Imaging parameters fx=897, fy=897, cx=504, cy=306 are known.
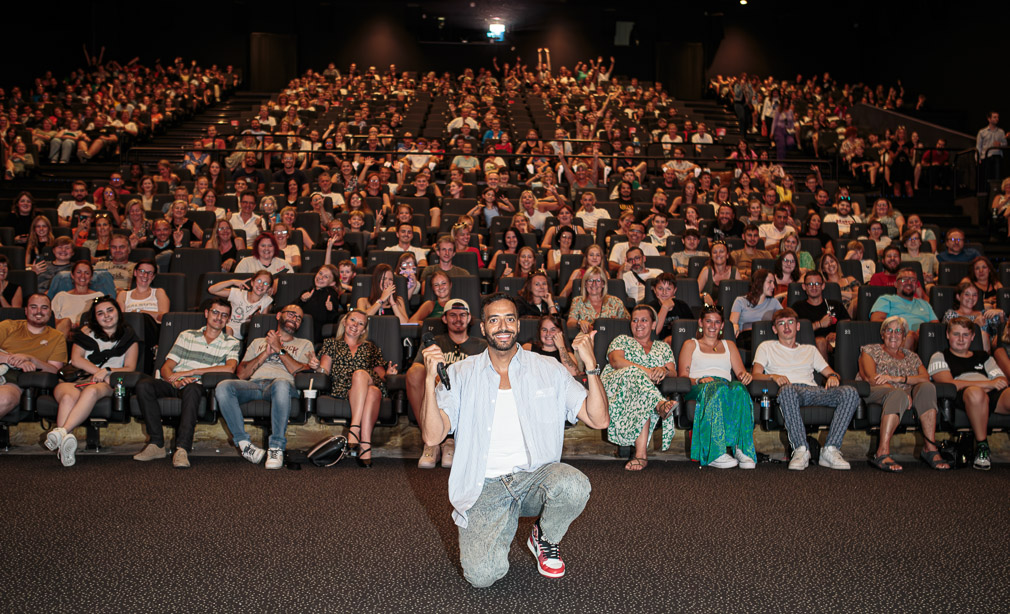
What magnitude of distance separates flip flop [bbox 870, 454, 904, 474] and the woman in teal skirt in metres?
1.12

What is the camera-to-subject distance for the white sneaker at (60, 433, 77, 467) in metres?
4.67

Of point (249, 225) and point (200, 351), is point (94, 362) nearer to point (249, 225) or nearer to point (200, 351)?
point (200, 351)

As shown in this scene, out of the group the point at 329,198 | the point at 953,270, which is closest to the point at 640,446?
the point at 953,270

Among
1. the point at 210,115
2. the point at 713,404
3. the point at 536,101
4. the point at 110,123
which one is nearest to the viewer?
the point at 713,404

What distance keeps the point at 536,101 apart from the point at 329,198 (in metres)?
7.02

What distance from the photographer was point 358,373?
15.9 ft

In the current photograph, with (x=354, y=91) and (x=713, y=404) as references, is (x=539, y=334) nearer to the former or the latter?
(x=713, y=404)

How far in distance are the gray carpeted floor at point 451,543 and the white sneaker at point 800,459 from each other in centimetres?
8

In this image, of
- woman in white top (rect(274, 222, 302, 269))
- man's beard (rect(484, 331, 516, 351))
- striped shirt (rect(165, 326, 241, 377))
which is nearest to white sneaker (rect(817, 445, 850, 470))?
man's beard (rect(484, 331, 516, 351))

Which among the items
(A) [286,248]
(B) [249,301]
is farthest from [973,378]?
(A) [286,248]

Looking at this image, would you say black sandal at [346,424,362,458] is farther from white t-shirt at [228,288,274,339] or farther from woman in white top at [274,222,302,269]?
woman in white top at [274,222,302,269]

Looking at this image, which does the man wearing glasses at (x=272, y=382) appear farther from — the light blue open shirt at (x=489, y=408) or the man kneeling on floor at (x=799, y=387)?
the man kneeling on floor at (x=799, y=387)

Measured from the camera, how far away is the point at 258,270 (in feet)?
20.7

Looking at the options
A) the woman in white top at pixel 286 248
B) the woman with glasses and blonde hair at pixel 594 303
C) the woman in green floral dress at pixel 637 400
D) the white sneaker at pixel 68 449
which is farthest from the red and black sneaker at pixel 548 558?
the woman in white top at pixel 286 248
